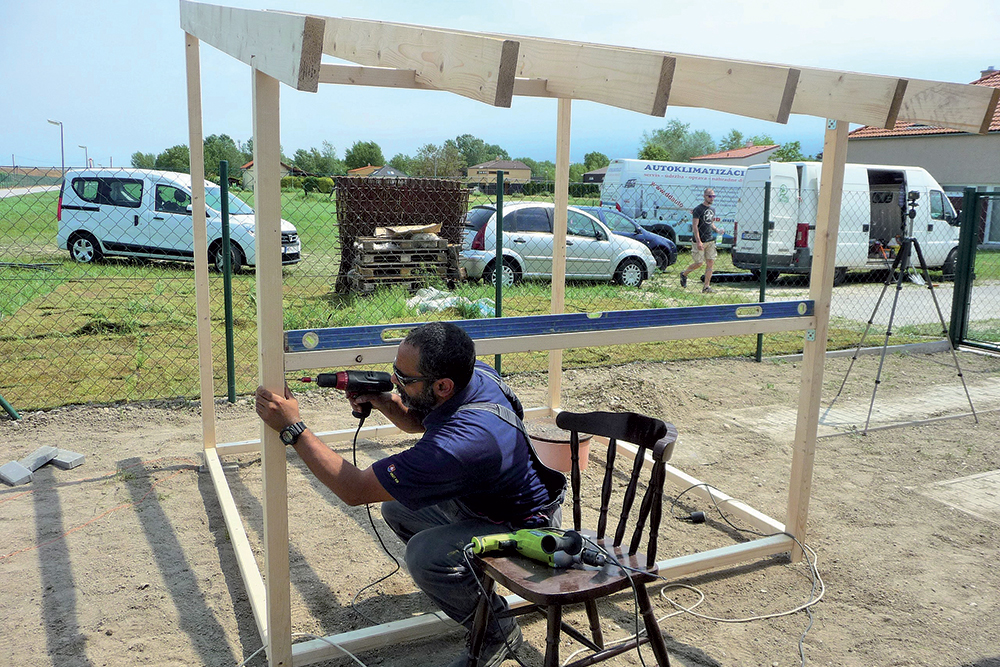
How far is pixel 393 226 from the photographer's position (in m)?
11.2

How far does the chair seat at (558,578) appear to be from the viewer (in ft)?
7.07

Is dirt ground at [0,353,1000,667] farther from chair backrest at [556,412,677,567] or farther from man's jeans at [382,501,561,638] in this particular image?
chair backrest at [556,412,677,567]

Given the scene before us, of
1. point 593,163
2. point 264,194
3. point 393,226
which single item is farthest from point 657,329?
point 593,163

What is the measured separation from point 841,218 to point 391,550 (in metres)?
13.8

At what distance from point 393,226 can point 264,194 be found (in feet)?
29.3

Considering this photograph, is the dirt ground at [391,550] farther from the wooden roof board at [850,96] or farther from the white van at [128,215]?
the white van at [128,215]

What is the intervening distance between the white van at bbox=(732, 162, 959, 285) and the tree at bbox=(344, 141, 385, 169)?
5143cm

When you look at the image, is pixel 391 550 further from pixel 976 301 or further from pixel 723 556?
pixel 976 301

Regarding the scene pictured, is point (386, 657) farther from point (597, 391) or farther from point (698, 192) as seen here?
point (698, 192)

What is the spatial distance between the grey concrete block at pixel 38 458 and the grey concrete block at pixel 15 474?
61 millimetres

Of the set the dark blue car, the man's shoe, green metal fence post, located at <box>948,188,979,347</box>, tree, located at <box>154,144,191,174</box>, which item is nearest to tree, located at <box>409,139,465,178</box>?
tree, located at <box>154,144,191,174</box>

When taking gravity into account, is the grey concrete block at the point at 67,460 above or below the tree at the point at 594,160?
below

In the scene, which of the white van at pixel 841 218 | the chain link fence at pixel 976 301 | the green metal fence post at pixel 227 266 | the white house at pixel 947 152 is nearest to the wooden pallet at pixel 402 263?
the green metal fence post at pixel 227 266

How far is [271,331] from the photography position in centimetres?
246
